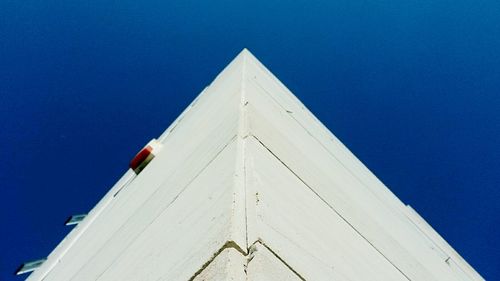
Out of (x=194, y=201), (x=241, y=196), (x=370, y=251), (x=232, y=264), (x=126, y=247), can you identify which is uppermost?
(x=126, y=247)

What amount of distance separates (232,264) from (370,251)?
76 centimetres

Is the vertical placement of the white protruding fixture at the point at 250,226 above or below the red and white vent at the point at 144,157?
below

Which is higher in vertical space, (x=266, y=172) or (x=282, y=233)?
(x=266, y=172)

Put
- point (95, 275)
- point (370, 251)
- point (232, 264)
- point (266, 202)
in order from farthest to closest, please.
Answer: point (95, 275) < point (370, 251) < point (266, 202) < point (232, 264)

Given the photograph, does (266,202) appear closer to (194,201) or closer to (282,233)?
(282,233)

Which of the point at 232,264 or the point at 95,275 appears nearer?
the point at 232,264

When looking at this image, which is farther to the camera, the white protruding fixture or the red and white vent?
the red and white vent

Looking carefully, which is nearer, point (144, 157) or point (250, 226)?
point (250, 226)

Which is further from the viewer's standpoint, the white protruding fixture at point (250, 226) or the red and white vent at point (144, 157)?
the red and white vent at point (144, 157)

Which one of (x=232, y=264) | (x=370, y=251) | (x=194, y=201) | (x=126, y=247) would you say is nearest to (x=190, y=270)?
(x=232, y=264)

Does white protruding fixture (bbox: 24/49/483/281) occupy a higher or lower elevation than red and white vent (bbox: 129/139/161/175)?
lower

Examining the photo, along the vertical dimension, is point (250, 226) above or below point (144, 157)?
below

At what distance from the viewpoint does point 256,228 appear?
2.29 ft

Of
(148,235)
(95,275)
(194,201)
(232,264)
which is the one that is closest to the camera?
(232,264)
